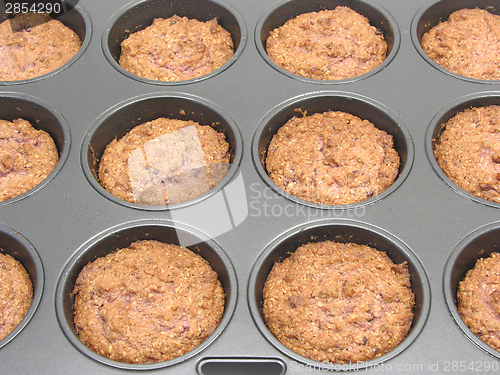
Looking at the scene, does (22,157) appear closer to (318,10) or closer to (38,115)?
(38,115)

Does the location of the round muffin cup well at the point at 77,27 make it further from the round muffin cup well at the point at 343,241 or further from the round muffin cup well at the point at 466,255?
the round muffin cup well at the point at 466,255

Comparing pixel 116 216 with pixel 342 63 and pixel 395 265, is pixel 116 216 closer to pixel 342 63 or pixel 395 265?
pixel 395 265

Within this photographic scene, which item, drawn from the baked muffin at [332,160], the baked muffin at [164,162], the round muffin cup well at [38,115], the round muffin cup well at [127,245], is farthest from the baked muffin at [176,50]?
the round muffin cup well at [127,245]

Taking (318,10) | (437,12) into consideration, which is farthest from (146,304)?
(437,12)

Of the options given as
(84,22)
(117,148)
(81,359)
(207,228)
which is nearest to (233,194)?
(207,228)

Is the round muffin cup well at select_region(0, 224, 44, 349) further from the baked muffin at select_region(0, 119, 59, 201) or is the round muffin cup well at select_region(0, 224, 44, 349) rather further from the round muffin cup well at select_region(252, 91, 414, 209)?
the round muffin cup well at select_region(252, 91, 414, 209)
